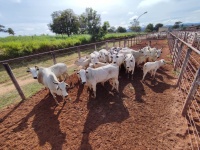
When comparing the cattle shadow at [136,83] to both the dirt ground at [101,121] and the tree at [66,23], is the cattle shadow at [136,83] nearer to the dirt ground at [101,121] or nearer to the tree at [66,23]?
the dirt ground at [101,121]

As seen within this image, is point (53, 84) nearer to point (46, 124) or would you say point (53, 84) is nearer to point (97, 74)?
point (46, 124)

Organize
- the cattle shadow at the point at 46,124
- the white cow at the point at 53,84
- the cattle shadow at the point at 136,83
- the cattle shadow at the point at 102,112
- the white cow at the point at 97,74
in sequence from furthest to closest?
the cattle shadow at the point at 136,83, the white cow at the point at 97,74, the white cow at the point at 53,84, the cattle shadow at the point at 102,112, the cattle shadow at the point at 46,124

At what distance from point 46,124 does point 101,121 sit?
1615 mm

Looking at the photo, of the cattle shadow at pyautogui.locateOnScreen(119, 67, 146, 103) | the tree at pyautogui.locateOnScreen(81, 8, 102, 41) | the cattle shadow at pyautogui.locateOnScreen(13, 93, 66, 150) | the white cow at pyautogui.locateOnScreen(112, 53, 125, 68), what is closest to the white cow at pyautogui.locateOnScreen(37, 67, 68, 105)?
the cattle shadow at pyautogui.locateOnScreen(13, 93, 66, 150)

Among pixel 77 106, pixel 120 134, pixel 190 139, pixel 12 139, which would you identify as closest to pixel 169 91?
pixel 190 139

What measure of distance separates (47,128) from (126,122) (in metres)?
2.24

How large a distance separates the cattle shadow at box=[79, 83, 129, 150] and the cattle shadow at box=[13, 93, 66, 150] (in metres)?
0.62

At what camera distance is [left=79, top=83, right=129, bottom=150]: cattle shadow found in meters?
3.66

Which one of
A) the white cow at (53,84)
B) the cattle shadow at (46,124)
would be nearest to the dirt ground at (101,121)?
the cattle shadow at (46,124)

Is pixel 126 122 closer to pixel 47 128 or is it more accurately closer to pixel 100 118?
pixel 100 118

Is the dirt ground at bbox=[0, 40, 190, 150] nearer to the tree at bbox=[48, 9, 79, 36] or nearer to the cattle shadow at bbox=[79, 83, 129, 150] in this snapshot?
the cattle shadow at bbox=[79, 83, 129, 150]

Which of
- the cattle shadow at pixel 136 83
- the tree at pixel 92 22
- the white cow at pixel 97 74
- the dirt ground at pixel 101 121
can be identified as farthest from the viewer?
the tree at pixel 92 22

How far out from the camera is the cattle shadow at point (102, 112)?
3.66 metres

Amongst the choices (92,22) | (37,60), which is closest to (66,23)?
(92,22)
